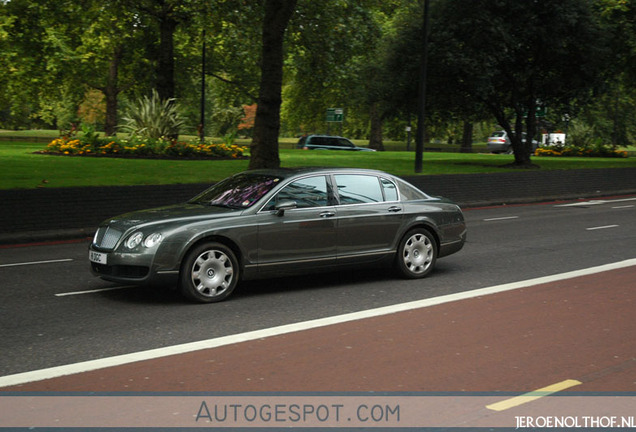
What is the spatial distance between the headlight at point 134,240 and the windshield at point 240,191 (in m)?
1.23

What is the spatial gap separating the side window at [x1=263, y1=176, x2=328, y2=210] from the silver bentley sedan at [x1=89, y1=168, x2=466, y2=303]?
14 millimetres

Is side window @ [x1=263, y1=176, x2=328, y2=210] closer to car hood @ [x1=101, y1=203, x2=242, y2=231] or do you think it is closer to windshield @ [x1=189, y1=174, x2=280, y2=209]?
windshield @ [x1=189, y1=174, x2=280, y2=209]

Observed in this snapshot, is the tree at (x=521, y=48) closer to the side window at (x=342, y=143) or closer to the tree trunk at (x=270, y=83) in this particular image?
the tree trunk at (x=270, y=83)

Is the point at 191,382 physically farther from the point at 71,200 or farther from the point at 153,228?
the point at 71,200

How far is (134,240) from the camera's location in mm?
8141

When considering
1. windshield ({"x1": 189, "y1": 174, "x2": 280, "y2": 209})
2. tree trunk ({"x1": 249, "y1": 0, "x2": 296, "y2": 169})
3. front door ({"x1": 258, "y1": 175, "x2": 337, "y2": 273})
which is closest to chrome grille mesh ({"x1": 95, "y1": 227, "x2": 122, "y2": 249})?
windshield ({"x1": 189, "y1": 174, "x2": 280, "y2": 209})

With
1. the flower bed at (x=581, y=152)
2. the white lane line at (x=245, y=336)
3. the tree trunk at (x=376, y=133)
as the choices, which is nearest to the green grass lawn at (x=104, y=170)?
the white lane line at (x=245, y=336)

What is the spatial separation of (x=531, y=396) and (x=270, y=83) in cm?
1549

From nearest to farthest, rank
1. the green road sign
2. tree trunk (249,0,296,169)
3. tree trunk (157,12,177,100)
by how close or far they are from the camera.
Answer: tree trunk (249,0,296,169) < tree trunk (157,12,177,100) < the green road sign

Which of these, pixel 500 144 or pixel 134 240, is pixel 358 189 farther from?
pixel 500 144

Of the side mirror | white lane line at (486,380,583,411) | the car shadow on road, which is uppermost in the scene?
the side mirror

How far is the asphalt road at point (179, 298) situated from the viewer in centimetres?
675

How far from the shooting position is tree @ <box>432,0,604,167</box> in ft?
89.8

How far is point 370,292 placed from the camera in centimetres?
916
